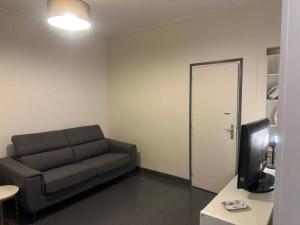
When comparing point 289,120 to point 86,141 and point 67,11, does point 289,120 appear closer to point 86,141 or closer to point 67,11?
point 67,11

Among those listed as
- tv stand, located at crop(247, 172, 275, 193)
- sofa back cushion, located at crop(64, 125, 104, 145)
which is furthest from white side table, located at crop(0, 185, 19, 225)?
tv stand, located at crop(247, 172, 275, 193)

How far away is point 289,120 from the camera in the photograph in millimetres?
689

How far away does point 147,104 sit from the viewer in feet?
13.1

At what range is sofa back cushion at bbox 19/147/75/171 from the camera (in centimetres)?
300

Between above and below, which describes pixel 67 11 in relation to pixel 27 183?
above

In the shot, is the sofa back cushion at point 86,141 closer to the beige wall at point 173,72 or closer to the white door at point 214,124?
the beige wall at point 173,72

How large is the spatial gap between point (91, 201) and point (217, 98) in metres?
2.34

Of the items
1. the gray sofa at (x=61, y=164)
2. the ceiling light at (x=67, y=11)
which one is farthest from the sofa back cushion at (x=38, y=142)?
the ceiling light at (x=67, y=11)

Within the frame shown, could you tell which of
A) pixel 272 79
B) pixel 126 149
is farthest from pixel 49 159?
pixel 272 79

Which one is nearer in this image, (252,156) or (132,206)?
(252,156)

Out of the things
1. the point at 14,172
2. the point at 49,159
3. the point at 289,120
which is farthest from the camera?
the point at 49,159

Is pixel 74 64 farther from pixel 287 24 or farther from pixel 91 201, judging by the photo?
pixel 287 24

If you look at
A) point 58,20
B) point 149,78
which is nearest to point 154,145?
point 149,78

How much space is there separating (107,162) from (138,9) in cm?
232
